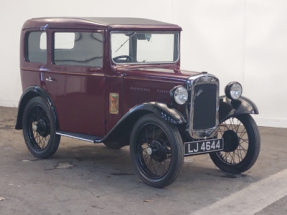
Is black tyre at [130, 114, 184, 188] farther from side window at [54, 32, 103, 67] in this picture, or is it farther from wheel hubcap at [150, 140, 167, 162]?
side window at [54, 32, 103, 67]

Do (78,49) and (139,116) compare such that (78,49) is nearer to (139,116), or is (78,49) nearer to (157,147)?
(139,116)

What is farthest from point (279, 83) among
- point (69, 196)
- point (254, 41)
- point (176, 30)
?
point (69, 196)

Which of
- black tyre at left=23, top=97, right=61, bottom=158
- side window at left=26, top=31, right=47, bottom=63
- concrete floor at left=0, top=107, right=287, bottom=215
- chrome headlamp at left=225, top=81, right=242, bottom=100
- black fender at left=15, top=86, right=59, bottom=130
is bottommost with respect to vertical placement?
concrete floor at left=0, top=107, right=287, bottom=215

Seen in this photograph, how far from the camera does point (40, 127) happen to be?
588 centimetres

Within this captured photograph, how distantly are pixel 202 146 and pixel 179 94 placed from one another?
Result: 0.57 metres

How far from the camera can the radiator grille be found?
4820mm

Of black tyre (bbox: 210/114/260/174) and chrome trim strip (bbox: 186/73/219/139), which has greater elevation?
chrome trim strip (bbox: 186/73/219/139)

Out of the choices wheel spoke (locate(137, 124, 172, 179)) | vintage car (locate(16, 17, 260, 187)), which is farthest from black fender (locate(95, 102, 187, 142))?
wheel spoke (locate(137, 124, 172, 179))

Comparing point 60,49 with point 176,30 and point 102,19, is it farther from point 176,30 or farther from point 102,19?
point 176,30

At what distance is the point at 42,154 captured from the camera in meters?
5.84

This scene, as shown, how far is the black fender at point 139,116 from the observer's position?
4.48 meters

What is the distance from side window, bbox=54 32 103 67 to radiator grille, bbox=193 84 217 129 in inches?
45.3

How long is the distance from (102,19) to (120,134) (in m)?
1.36

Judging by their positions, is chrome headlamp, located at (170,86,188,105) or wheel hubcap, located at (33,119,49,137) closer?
chrome headlamp, located at (170,86,188,105)
